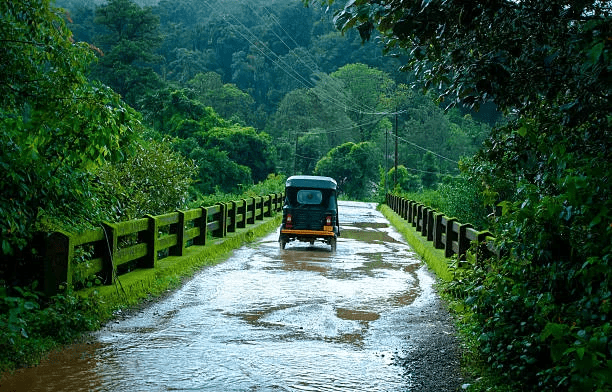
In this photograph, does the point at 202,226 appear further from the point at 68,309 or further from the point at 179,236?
the point at 68,309

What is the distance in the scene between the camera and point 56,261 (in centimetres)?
796

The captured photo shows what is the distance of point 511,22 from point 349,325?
4.37m

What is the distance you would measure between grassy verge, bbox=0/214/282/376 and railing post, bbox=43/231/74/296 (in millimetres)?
175

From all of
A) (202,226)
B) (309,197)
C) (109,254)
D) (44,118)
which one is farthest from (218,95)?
(44,118)

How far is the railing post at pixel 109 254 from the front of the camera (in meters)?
9.27

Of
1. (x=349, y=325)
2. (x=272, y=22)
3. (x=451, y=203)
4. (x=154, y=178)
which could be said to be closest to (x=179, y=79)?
(x=272, y=22)

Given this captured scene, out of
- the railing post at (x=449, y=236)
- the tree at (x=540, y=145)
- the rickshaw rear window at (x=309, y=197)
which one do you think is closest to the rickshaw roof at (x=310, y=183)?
the rickshaw rear window at (x=309, y=197)

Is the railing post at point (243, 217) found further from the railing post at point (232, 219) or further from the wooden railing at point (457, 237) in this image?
the wooden railing at point (457, 237)

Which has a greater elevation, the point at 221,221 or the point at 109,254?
the point at 109,254

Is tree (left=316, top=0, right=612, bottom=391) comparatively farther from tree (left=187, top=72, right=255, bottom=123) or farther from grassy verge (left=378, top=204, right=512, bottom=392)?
tree (left=187, top=72, right=255, bottom=123)

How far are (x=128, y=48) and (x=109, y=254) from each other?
6094cm

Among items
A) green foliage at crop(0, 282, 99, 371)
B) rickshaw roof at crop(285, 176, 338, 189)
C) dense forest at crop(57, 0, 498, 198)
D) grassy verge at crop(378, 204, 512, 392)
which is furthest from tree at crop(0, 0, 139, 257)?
dense forest at crop(57, 0, 498, 198)

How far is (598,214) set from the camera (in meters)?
4.72

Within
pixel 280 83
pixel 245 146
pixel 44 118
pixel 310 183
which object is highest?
pixel 280 83
